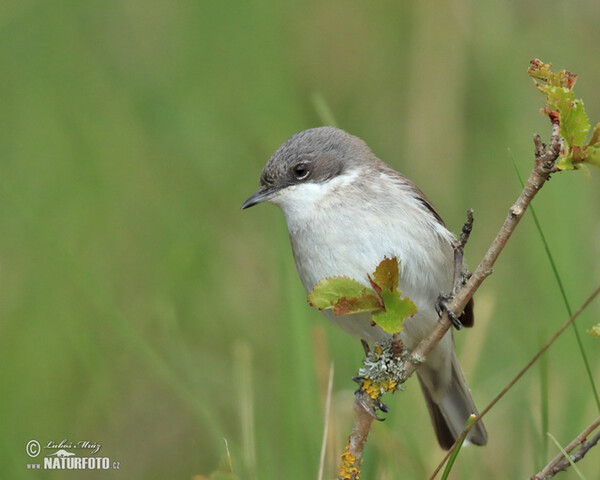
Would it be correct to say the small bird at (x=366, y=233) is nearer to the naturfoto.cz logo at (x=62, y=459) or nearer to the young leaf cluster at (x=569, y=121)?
the naturfoto.cz logo at (x=62, y=459)

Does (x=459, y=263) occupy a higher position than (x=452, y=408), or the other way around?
(x=459, y=263)

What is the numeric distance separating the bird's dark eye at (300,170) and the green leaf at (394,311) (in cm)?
189

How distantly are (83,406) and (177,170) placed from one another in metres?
2.42

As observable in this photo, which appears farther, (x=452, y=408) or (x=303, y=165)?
(x=452, y=408)

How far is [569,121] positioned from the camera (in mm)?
2328

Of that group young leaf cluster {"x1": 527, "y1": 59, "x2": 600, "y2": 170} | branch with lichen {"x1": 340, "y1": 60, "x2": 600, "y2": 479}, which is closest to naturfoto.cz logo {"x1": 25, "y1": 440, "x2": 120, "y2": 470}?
branch with lichen {"x1": 340, "y1": 60, "x2": 600, "y2": 479}

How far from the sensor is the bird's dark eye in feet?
14.2

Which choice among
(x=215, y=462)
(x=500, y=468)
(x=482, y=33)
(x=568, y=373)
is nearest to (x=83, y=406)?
(x=215, y=462)

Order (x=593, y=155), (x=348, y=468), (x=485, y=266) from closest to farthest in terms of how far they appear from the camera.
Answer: (x=593, y=155)
(x=485, y=266)
(x=348, y=468)

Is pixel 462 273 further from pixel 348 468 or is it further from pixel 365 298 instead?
pixel 348 468

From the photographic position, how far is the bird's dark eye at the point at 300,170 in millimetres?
4332

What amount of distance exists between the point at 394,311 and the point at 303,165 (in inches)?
75.5

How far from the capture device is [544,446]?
10.1 ft

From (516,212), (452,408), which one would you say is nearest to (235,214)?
(452,408)
